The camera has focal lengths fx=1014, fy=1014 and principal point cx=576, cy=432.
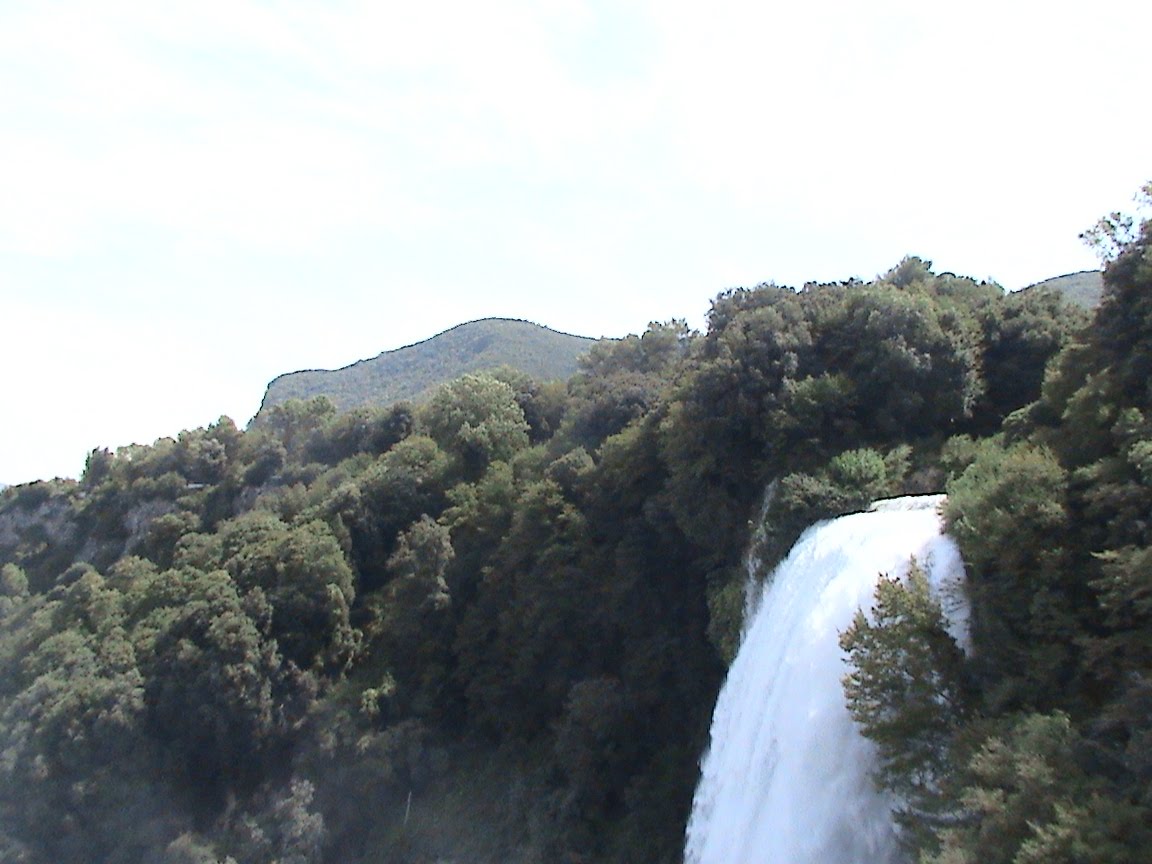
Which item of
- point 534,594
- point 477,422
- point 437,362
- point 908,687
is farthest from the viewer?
point 437,362

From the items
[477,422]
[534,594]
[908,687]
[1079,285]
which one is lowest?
[534,594]

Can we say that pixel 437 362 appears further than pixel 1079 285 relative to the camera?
Yes

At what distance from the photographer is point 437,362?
353 feet

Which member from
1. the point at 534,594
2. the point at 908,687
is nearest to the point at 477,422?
the point at 534,594

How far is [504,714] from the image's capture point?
32562 mm

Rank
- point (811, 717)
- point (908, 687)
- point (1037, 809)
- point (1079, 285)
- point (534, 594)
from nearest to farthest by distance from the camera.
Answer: point (1037, 809) → point (908, 687) → point (811, 717) → point (534, 594) → point (1079, 285)

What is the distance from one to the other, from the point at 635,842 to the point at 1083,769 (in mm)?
17060

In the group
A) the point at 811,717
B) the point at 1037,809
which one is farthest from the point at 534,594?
the point at 1037,809

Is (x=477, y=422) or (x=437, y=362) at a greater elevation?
(x=437, y=362)

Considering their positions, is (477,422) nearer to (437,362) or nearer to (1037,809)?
(1037,809)

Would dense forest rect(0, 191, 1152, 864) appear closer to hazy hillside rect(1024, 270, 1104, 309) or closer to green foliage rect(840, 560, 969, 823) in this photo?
green foliage rect(840, 560, 969, 823)

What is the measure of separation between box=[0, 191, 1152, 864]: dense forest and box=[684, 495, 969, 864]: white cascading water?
2.96ft

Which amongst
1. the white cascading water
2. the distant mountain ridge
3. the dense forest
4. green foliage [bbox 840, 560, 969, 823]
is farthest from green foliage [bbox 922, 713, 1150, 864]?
the distant mountain ridge

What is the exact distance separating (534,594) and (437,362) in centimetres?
7754
